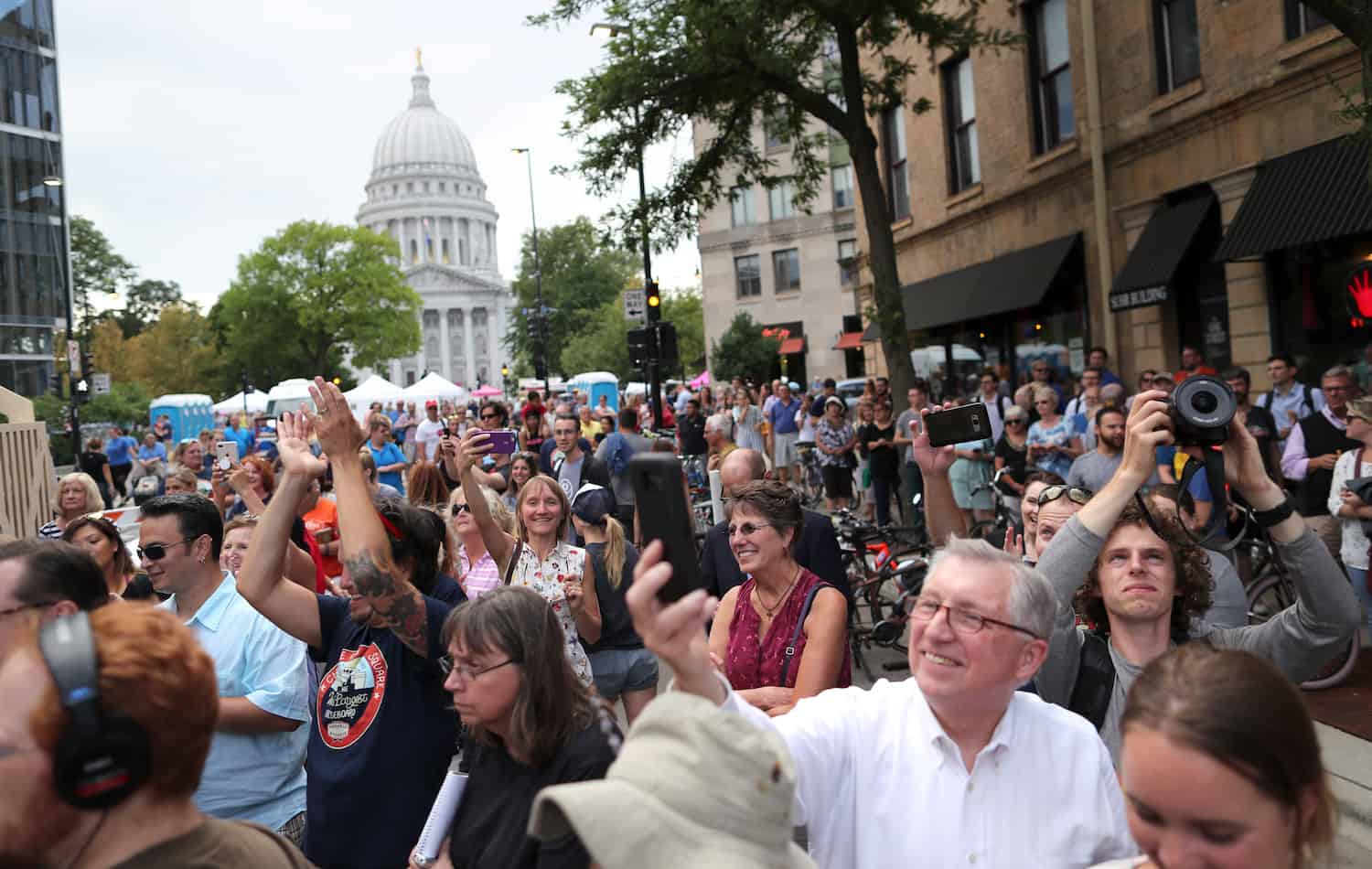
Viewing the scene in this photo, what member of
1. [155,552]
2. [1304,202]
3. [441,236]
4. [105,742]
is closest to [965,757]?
[105,742]

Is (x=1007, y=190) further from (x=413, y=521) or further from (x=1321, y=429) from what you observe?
(x=413, y=521)

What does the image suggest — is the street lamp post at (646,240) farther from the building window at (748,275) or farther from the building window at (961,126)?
the building window at (748,275)

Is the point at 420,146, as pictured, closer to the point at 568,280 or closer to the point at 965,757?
the point at 568,280

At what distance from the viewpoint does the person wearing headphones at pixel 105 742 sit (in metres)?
1.70

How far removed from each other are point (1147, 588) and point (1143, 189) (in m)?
12.9

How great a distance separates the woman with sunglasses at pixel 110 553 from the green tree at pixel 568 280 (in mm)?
87758

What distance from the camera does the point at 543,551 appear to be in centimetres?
562

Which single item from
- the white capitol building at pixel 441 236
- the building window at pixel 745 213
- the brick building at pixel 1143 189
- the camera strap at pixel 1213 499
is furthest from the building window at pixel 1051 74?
the white capitol building at pixel 441 236

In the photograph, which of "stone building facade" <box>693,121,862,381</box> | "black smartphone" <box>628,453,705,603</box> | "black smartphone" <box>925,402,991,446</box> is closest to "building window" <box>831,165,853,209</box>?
"stone building facade" <box>693,121,862,381</box>

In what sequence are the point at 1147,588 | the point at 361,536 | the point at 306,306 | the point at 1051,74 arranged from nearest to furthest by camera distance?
1. the point at 1147,588
2. the point at 361,536
3. the point at 1051,74
4. the point at 306,306

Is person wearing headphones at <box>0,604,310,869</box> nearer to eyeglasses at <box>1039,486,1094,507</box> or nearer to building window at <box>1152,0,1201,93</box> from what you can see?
eyeglasses at <box>1039,486,1094,507</box>

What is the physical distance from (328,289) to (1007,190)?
232 ft

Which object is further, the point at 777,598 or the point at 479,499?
the point at 479,499

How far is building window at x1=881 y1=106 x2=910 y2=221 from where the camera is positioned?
22.2 m
